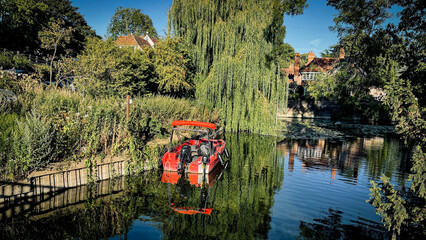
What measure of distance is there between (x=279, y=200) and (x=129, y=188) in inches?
182

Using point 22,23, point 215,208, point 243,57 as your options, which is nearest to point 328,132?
point 243,57

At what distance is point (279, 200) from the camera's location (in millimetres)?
7773

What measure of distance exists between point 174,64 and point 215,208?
14805 millimetres

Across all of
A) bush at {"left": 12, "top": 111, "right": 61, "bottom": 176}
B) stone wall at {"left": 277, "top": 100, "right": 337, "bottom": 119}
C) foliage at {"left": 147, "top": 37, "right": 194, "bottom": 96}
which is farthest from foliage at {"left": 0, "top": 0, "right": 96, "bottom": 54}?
bush at {"left": 12, "top": 111, "right": 61, "bottom": 176}

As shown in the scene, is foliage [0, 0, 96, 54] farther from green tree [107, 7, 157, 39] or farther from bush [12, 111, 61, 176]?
bush [12, 111, 61, 176]

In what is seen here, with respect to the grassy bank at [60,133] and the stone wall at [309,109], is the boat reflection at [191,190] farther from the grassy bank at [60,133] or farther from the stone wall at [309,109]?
the stone wall at [309,109]

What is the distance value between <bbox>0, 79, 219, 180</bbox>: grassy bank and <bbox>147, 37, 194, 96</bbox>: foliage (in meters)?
7.21

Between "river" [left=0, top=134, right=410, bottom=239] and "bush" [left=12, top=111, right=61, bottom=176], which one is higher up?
"bush" [left=12, top=111, right=61, bottom=176]

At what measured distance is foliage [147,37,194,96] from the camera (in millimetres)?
19359

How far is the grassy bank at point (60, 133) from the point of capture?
6844mm

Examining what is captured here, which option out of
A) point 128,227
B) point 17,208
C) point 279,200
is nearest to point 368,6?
point 279,200

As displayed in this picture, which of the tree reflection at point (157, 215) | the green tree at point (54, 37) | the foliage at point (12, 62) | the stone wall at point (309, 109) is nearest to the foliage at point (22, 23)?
the foliage at point (12, 62)

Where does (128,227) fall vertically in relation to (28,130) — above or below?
below

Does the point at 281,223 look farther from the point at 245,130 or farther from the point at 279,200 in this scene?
the point at 245,130
